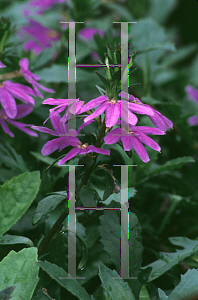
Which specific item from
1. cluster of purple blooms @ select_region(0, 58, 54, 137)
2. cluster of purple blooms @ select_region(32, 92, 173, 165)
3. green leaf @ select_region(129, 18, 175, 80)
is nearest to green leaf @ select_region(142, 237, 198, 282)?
cluster of purple blooms @ select_region(32, 92, 173, 165)

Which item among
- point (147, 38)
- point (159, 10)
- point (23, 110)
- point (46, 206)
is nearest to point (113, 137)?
point (46, 206)

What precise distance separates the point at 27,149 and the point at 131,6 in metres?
0.90

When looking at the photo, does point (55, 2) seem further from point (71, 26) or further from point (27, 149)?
point (27, 149)

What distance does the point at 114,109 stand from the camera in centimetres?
44

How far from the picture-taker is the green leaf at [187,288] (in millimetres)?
484

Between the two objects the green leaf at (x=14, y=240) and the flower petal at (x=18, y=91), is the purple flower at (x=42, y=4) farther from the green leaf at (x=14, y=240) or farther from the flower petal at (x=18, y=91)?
the green leaf at (x=14, y=240)

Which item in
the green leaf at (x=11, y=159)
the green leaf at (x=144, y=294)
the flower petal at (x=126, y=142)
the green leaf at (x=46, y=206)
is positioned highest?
the flower petal at (x=126, y=142)

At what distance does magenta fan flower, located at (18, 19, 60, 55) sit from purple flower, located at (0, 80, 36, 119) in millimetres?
596

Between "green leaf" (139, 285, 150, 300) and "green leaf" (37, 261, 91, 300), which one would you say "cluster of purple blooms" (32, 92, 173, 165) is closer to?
"green leaf" (37, 261, 91, 300)

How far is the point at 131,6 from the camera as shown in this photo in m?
1.42

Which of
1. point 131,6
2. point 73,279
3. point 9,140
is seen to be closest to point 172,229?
point 73,279

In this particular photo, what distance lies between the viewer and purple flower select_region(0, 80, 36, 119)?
2.10 ft

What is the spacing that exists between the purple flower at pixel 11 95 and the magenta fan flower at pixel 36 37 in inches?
23.5

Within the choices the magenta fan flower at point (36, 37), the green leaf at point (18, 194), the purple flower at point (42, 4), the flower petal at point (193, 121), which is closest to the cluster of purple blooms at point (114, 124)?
the green leaf at point (18, 194)
